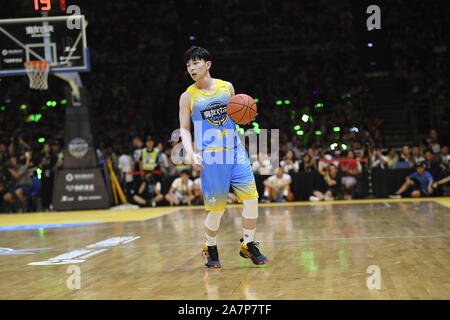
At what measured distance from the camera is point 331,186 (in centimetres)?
1675

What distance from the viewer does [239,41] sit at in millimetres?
28156

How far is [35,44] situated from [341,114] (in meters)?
11.2

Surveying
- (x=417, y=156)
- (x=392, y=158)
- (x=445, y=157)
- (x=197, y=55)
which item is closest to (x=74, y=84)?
(x=392, y=158)

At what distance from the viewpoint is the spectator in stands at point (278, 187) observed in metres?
16.6

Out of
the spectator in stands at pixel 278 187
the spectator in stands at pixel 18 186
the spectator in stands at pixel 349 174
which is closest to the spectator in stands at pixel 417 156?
the spectator in stands at pixel 349 174

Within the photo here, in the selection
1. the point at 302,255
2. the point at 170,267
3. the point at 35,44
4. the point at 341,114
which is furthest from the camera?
the point at 341,114

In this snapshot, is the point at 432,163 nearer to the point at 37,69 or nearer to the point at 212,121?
the point at 37,69

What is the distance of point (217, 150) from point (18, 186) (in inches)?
501

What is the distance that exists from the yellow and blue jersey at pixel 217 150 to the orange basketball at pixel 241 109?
21cm

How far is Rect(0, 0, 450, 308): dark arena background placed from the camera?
5805 mm

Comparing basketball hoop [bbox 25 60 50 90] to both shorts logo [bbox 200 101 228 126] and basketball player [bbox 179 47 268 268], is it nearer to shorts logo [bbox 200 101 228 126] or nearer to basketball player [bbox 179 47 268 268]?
basketball player [bbox 179 47 268 268]

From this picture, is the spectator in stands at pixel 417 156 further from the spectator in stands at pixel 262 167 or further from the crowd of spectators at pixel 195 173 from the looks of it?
the spectator in stands at pixel 262 167
